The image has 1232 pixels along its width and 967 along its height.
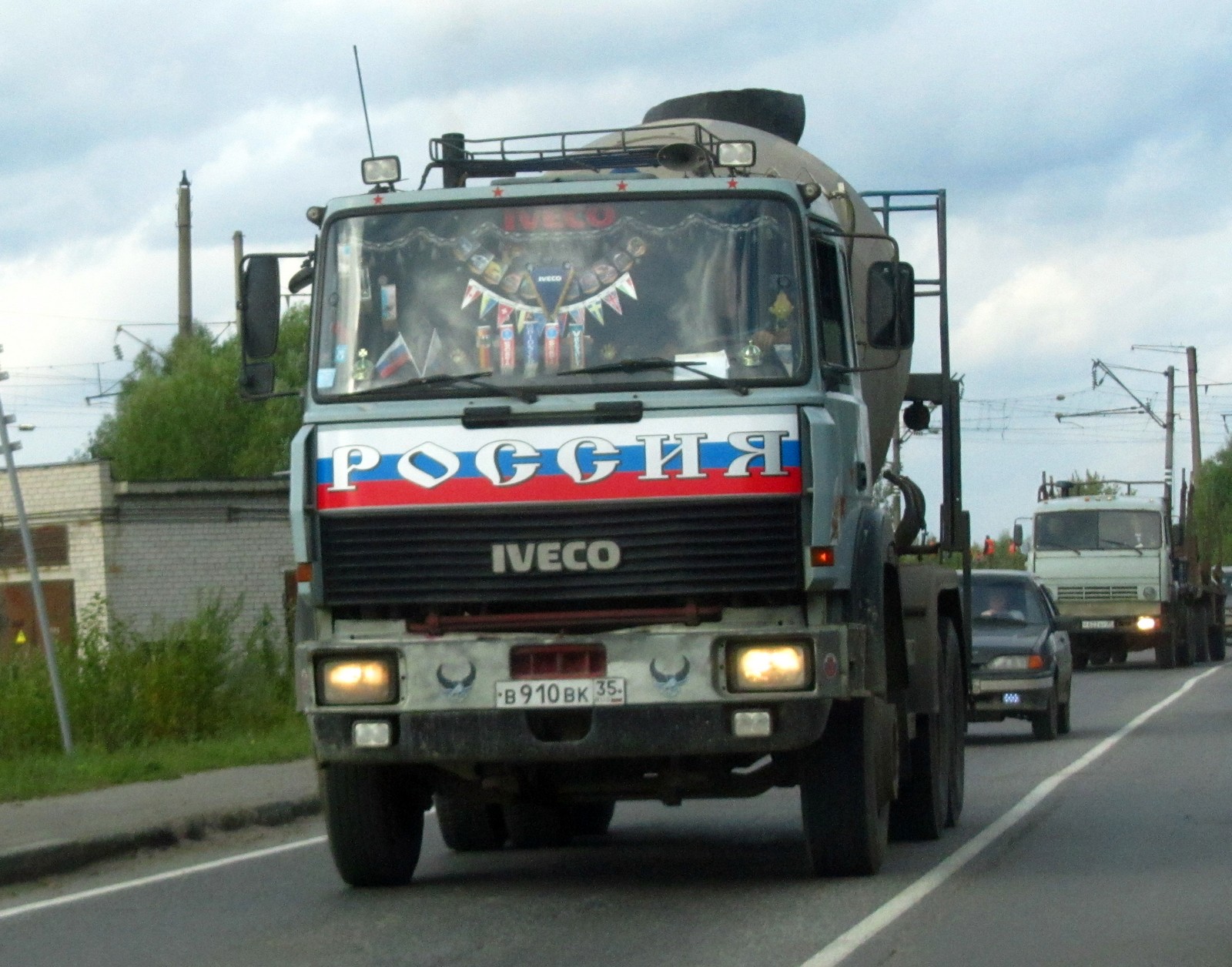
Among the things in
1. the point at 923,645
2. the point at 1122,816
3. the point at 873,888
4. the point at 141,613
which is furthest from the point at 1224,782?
the point at 141,613

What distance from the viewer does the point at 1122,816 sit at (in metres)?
12.8

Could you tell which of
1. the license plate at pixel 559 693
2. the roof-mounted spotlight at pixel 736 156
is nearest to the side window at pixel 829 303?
the roof-mounted spotlight at pixel 736 156

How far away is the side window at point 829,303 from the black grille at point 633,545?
0.92 metres

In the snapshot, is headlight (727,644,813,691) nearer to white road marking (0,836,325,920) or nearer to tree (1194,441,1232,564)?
white road marking (0,836,325,920)

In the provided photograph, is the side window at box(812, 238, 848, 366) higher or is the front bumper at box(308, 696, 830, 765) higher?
the side window at box(812, 238, 848, 366)

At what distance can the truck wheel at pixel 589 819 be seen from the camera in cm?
1213

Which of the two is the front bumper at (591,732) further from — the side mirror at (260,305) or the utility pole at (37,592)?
the utility pole at (37,592)

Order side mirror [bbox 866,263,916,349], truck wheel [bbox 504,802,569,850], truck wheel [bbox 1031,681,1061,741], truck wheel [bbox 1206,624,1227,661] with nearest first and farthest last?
side mirror [bbox 866,263,916,349], truck wheel [bbox 504,802,569,850], truck wheel [bbox 1031,681,1061,741], truck wheel [bbox 1206,624,1227,661]

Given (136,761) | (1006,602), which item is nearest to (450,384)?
(136,761)

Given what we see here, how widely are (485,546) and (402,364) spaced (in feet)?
2.82

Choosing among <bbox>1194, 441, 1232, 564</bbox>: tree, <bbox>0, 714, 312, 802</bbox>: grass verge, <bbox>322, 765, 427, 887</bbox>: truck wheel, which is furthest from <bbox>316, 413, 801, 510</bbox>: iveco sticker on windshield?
<bbox>1194, 441, 1232, 564</bbox>: tree

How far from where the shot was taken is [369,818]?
31.4 feet

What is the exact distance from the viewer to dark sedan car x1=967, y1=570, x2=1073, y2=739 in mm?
19781

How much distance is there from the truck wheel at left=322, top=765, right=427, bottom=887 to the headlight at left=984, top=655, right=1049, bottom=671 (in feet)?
35.6
